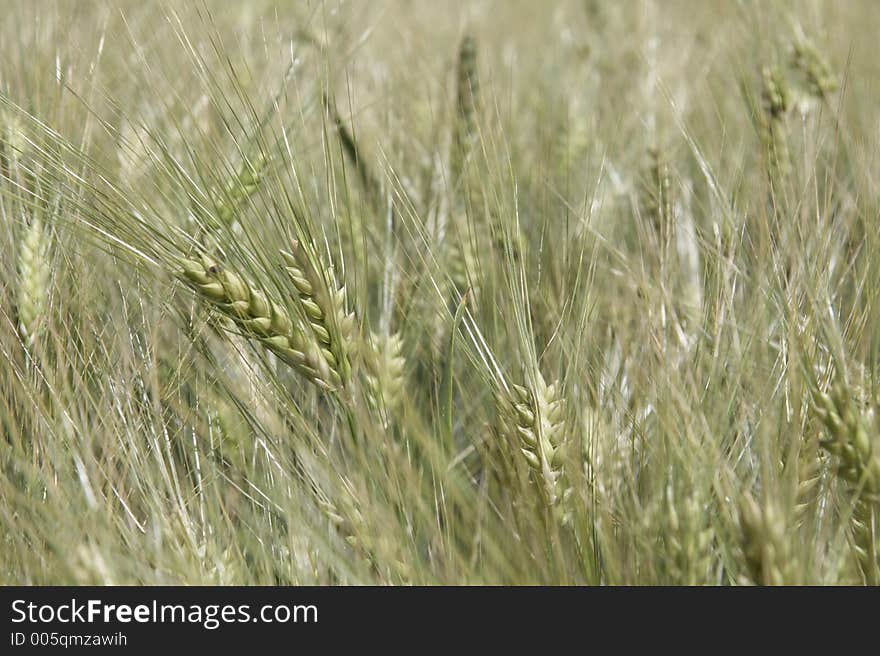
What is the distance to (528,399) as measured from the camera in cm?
92

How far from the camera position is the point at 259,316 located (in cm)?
91

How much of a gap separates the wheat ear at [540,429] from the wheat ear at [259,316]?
18 cm

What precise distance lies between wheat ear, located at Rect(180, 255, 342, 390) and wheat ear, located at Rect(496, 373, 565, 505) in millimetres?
179

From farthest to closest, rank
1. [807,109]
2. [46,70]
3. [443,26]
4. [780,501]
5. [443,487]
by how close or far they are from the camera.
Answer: [443,26] → [807,109] → [46,70] → [443,487] → [780,501]

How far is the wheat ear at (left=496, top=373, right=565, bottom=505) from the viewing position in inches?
34.7

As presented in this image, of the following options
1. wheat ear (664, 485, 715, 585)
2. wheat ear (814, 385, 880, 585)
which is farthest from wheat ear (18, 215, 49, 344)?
wheat ear (814, 385, 880, 585)

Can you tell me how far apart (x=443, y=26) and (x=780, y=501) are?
174 cm

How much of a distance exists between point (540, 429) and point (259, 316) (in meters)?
0.30

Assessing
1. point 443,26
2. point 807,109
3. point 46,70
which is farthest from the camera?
point 443,26

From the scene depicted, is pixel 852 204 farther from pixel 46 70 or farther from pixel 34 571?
pixel 46 70

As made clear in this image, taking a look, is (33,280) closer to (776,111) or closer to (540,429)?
(540,429)

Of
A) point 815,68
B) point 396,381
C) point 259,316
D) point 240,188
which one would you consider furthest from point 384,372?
point 815,68
